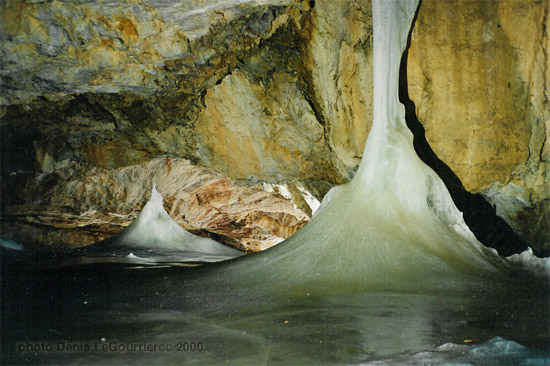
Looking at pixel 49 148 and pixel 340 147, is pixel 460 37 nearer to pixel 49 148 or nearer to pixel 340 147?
pixel 340 147

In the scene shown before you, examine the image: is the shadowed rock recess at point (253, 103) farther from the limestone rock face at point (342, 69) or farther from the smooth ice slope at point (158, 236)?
the smooth ice slope at point (158, 236)

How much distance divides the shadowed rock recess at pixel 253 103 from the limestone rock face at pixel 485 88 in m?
0.01

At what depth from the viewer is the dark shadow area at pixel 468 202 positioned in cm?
582

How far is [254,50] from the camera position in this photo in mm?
6711

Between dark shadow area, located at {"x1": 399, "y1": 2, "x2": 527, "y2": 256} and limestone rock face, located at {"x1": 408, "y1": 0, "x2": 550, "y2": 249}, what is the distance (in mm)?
67

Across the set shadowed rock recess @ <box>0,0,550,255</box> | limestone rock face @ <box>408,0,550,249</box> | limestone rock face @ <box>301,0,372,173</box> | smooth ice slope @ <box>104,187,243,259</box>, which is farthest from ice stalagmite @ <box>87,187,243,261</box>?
limestone rock face @ <box>408,0,550,249</box>

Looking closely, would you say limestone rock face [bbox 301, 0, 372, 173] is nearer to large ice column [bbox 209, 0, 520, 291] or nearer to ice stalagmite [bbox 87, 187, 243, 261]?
large ice column [bbox 209, 0, 520, 291]

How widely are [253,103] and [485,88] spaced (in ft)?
9.76

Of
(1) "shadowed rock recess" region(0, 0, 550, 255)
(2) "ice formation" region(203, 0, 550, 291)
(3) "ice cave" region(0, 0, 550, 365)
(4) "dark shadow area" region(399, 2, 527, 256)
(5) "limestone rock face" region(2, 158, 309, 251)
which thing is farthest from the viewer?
(5) "limestone rock face" region(2, 158, 309, 251)

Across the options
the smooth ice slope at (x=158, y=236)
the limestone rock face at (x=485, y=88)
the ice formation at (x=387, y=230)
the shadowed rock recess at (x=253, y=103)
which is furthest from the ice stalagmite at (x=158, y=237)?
the limestone rock face at (x=485, y=88)

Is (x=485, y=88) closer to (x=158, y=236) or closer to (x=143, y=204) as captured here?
(x=158, y=236)

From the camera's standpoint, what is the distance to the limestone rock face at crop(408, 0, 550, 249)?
18.0 feet

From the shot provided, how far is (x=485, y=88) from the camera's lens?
18.6ft

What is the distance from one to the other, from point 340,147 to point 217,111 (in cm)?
186
